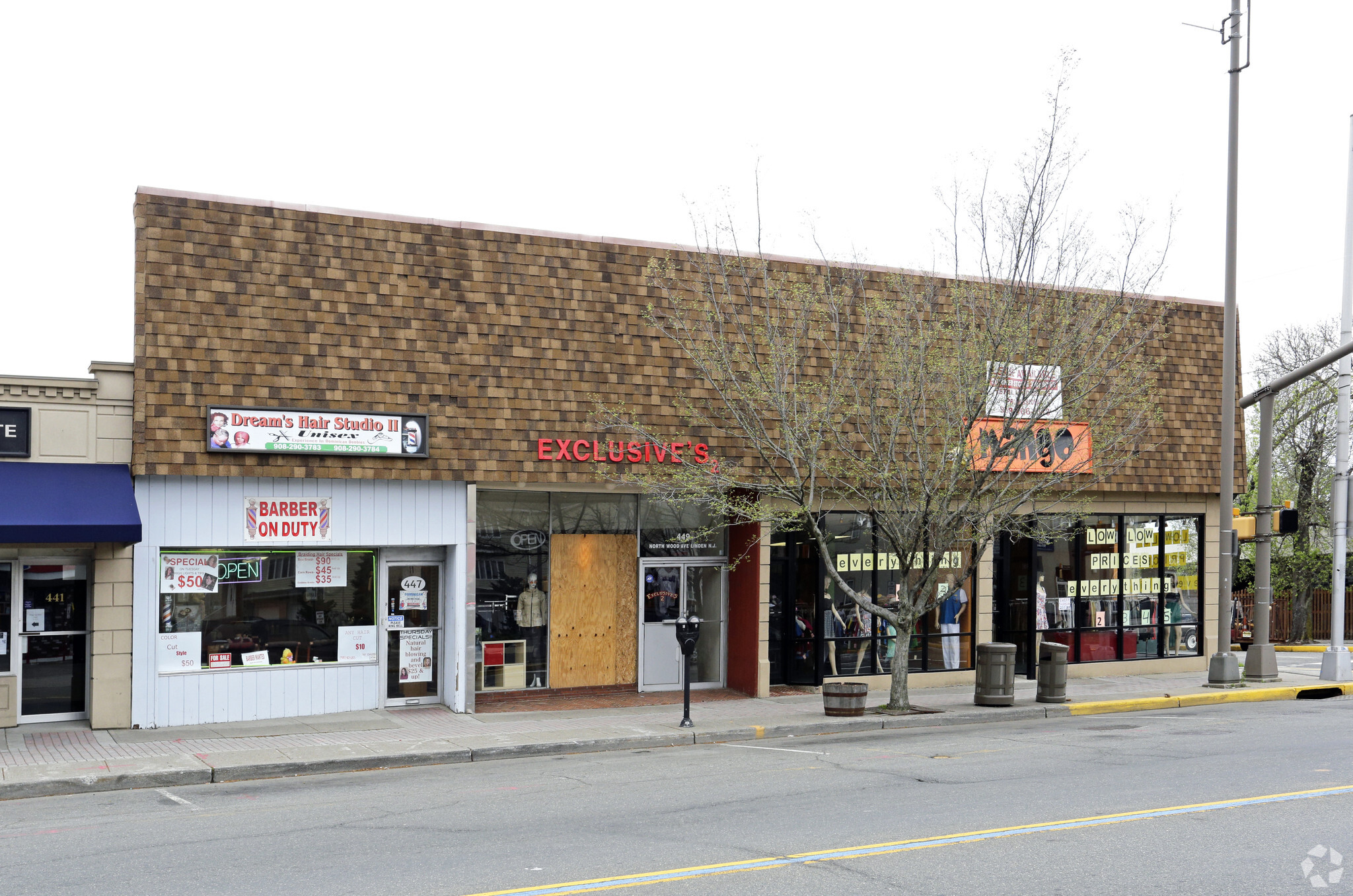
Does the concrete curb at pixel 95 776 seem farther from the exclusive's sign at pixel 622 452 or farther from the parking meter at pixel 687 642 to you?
the exclusive's sign at pixel 622 452

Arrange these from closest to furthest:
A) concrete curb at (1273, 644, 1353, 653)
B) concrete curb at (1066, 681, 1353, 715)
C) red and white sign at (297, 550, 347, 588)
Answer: red and white sign at (297, 550, 347, 588) < concrete curb at (1066, 681, 1353, 715) < concrete curb at (1273, 644, 1353, 653)

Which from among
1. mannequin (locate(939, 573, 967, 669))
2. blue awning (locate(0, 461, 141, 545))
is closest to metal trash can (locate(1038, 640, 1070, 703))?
mannequin (locate(939, 573, 967, 669))

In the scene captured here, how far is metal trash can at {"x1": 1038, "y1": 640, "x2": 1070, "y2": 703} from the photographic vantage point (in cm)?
1744

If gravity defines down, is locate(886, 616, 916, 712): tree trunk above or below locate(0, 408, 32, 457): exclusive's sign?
below

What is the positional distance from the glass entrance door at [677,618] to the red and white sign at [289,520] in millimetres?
5197

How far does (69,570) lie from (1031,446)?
1394 centimetres

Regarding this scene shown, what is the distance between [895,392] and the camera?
17094 mm

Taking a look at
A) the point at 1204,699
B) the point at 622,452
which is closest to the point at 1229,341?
the point at 1204,699

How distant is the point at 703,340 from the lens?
1741cm

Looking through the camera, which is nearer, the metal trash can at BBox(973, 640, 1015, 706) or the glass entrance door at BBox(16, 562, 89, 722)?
the glass entrance door at BBox(16, 562, 89, 722)

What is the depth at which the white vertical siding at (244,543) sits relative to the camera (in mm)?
14742

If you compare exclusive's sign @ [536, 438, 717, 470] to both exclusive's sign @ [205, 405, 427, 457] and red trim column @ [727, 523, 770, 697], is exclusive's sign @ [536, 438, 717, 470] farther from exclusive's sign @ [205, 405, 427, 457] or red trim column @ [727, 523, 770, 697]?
exclusive's sign @ [205, 405, 427, 457]

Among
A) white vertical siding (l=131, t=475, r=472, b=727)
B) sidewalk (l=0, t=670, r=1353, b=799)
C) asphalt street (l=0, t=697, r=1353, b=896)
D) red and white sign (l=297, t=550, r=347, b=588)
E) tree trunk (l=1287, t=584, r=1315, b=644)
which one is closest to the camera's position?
asphalt street (l=0, t=697, r=1353, b=896)

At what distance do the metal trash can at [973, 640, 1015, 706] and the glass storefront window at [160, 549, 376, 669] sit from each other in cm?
864
